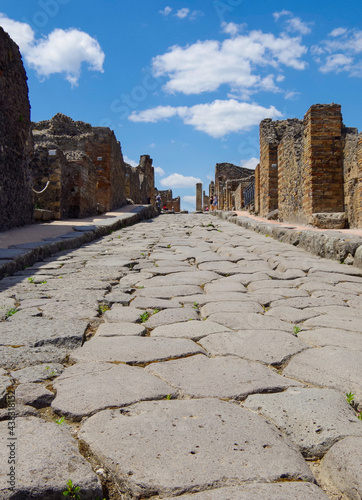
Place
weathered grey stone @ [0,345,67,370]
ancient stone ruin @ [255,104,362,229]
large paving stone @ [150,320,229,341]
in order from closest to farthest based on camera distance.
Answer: weathered grey stone @ [0,345,67,370], large paving stone @ [150,320,229,341], ancient stone ruin @ [255,104,362,229]

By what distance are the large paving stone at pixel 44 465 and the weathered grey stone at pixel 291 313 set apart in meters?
1.65

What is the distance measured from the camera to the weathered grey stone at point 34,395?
1.46 m

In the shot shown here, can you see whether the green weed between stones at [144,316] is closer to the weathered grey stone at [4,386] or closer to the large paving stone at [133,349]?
the large paving stone at [133,349]

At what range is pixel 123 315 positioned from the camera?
104 inches

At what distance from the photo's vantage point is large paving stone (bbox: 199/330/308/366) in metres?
1.92

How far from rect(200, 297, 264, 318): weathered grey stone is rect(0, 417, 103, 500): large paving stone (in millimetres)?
1539

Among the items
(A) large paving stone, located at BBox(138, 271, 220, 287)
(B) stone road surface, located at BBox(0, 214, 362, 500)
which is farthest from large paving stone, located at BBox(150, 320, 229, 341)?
(A) large paving stone, located at BBox(138, 271, 220, 287)

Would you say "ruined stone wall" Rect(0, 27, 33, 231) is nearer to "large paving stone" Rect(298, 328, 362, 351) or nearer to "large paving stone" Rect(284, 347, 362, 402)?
"large paving stone" Rect(298, 328, 362, 351)

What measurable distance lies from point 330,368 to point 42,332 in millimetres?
1460

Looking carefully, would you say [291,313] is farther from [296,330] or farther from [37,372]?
[37,372]

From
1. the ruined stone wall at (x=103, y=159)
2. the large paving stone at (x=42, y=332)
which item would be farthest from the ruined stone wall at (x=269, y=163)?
the large paving stone at (x=42, y=332)

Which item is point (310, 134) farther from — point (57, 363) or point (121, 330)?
point (57, 363)

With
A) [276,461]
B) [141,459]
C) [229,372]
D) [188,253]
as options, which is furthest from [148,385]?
[188,253]

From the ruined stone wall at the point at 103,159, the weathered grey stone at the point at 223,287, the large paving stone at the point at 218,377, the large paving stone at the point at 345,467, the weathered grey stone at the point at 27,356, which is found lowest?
the large paving stone at the point at 345,467
